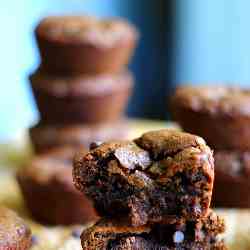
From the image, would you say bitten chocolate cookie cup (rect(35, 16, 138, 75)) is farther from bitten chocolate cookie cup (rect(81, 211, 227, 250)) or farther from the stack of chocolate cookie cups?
bitten chocolate cookie cup (rect(81, 211, 227, 250))

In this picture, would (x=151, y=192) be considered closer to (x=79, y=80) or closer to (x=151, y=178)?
(x=151, y=178)

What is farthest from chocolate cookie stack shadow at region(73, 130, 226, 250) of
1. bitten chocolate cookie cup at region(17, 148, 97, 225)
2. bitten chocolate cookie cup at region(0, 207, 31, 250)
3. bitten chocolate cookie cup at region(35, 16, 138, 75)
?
bitten chocolate cookie cup at region(35, 16, 138, 75)

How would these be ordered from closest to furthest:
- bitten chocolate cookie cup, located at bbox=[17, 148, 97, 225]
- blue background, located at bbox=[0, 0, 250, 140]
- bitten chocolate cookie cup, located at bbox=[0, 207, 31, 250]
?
bitten chocolate cookie cup, located at bbox=[0, 207, 31, 250] → bitten chocolate cookie cup, located at bbox=[17, 148, 97, 225] → blue background, located at bbox=[0, 0, 250, 140]

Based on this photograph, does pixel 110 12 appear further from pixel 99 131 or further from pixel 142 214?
pixel 142 214

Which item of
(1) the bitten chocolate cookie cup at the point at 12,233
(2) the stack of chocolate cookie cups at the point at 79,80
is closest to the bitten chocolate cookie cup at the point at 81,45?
(2) the stack of chocolate cookie cups at the point at 79,80

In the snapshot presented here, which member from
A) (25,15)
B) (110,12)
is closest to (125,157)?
(25,15)

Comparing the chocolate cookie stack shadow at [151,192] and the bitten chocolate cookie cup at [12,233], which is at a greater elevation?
the chocolate cookie stack shadow at [151,192]

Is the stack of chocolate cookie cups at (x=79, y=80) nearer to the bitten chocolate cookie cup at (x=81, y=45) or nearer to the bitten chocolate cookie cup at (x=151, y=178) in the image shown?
the bitten chocolate cookie cup at (x=81, y=45)

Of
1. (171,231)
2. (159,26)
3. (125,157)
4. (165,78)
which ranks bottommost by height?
(165,78)
